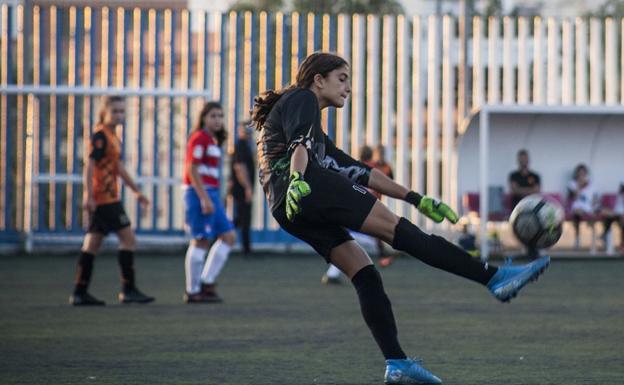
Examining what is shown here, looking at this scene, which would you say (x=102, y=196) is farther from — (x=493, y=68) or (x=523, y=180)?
(x=493, y=68)

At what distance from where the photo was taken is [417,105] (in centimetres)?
2264

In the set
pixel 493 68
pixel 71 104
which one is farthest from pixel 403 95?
pixel 71 104

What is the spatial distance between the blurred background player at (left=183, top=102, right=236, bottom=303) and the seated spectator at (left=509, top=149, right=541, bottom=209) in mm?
8951

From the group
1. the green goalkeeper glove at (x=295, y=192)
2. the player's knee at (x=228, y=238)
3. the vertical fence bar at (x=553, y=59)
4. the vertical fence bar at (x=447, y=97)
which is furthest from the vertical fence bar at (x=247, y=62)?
the green goalkeeper glove at (x=295, y=192)

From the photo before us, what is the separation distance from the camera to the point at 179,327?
1038 cm

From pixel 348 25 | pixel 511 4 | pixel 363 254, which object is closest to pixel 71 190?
pixel 348 25

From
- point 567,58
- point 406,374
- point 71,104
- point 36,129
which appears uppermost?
point 567,58

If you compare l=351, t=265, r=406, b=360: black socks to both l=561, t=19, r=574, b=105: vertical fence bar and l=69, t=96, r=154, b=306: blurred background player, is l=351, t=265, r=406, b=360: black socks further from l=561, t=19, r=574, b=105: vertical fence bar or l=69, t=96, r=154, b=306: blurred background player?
l=561, t=19, r=574, b=105: vertical fence bar

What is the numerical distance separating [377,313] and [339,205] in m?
0.65

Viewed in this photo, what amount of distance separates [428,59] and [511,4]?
48.6 ft

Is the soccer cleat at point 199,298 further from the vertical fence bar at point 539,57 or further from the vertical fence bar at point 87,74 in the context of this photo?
the vertical fence bar at point 539,57

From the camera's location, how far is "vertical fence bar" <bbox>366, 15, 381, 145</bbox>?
885 inches

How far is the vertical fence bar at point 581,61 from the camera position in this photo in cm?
2277

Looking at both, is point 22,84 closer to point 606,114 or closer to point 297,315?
point 606,114
